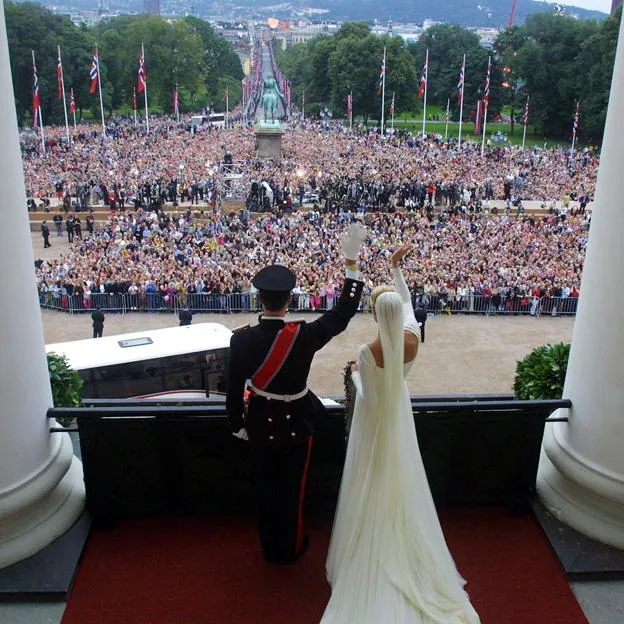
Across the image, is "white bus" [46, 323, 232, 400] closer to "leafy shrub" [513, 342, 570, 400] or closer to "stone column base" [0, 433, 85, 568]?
"stone column base" [0, 433, 85, 568]

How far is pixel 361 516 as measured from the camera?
493 centimetres

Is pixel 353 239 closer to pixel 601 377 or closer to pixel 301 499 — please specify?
pixel 301 499

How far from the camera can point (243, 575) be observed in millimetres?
5395

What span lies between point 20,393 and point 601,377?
13.5 feet

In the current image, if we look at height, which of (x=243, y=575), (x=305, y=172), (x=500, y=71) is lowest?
(x=305, y=172)

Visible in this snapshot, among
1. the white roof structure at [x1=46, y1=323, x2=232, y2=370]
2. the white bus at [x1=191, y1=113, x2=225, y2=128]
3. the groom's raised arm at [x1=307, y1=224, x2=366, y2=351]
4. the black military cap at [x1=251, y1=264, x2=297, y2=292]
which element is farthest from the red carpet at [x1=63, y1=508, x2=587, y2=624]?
the white bus at [x1=191, y1=113, x2=225, y2=128]

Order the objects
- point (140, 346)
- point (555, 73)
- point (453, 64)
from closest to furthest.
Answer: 1. point (140, 346)
2. point (555, 73)
3. point (453, 64)

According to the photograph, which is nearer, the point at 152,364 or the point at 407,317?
the point at 407,317

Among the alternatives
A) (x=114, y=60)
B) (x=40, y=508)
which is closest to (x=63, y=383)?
(x=40, y=508)

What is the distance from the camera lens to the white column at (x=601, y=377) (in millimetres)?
5262

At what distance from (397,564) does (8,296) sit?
309 cm

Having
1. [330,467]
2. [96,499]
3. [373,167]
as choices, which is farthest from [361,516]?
[373,167]

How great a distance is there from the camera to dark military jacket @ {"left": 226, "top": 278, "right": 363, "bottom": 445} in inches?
205

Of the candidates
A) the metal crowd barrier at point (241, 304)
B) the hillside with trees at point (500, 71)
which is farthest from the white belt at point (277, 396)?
the hillside with trees at point (500, 71)
